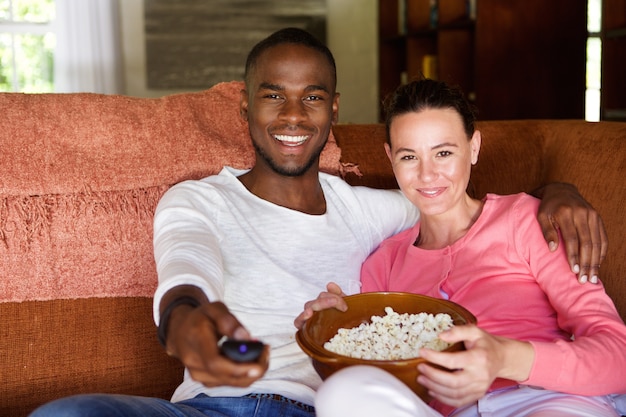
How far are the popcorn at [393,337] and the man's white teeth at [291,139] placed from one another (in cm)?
46

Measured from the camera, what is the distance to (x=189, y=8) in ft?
14.3

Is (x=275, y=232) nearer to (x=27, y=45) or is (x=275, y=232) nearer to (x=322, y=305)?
(x=322, y=305)

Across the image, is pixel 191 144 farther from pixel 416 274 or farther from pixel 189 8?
pixel 189 8

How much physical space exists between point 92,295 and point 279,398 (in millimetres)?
539

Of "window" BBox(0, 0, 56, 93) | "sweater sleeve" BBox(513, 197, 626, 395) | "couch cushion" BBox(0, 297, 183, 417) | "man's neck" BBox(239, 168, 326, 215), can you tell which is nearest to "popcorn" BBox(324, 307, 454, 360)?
"sweater sleeve" BBox(513, 197, 626, 395)

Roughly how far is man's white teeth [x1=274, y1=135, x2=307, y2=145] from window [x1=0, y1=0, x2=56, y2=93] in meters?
3.08

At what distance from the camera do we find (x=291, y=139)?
151cm

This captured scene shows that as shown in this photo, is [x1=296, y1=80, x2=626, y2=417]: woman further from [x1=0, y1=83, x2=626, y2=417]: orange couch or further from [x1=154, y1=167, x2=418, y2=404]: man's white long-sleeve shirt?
[x1=0, y1=83, x2=626, y2=417]: orange couch

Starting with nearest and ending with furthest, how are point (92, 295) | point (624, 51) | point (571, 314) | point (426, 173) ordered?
1. point (571, 314)
2. point (426, 173)
3. point (92, 295)
4. point (624, 51)

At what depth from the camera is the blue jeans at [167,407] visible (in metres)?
1.01

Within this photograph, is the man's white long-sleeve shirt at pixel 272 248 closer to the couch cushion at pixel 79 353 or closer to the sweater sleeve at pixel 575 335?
the couch cushion at pixel 79 353

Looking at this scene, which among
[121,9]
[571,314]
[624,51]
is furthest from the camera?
[121,9]

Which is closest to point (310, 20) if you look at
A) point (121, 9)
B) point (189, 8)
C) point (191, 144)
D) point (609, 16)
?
point (189, 8)

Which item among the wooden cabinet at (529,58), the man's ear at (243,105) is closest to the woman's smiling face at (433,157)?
the man's ear at (243,105)
